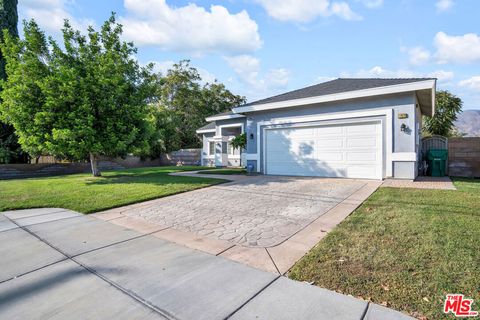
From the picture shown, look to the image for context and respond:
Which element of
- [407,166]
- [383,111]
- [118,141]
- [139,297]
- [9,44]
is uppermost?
[9,44]

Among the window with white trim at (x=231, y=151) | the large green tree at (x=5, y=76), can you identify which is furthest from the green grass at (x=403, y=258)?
the large green tree at (x=5, y=76)

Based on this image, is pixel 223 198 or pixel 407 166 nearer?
pixel 223 198

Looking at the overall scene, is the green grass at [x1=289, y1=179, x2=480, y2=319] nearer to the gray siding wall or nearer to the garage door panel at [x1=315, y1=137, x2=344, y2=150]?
the garage door panel at [x1=315, y1=137, x2=344, y2=150]

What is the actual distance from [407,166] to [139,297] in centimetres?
900

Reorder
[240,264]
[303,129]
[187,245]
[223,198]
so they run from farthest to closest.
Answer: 1. [303,129]
2. [223,198]
3. [187,245]
4. [240,264]

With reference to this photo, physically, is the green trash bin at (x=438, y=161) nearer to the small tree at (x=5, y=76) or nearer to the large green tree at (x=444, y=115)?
the large green tree at (x=444, y=115)

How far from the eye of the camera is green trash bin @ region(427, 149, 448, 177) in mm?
9891

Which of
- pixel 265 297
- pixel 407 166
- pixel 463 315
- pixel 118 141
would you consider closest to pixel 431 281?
pixel 463 315

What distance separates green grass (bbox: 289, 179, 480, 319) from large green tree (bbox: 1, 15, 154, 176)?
8529 millimetres

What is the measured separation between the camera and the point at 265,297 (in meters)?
2.17

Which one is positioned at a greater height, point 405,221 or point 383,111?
point 383,111

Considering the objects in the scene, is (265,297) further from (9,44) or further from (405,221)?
(9,44)

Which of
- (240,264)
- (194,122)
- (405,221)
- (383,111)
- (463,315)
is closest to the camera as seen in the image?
(463,315)

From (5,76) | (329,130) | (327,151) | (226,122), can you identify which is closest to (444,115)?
(329,130)
